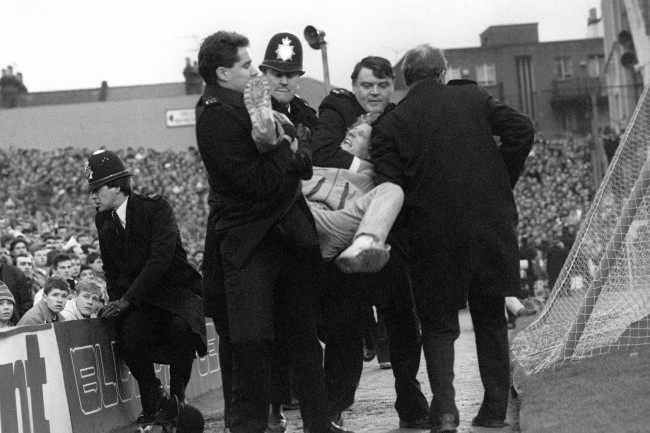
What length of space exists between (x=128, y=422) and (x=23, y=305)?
3.35 meters

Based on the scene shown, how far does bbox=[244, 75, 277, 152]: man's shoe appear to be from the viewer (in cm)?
616

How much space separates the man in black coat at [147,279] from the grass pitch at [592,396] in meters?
2.27

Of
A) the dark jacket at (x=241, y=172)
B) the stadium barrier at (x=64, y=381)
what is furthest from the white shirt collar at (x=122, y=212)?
the dark jacket at (x=241, y=172)

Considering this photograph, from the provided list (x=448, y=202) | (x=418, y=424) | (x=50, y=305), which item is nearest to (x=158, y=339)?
(x=50, y=305)

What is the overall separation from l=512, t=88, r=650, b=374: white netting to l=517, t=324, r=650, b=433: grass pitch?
235 mm

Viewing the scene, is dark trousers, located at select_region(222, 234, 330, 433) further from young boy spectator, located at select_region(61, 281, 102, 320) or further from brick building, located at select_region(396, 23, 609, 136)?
brick building, located at select_region(396, 23, 609, 136)

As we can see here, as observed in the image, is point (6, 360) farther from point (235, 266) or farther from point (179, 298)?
point (235, 266)

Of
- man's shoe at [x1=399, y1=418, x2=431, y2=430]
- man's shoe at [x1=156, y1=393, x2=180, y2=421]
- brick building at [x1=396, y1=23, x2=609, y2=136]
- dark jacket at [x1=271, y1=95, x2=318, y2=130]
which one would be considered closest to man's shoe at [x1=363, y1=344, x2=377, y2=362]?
man's shoe at [x1=156, y1=393, x2=180, y2=421]

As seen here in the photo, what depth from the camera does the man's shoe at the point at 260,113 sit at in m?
6.16

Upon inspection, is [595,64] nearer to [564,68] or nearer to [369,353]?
[564,68]

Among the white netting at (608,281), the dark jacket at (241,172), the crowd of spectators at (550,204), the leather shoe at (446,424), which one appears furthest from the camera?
the crowd of spectators at (550,204)

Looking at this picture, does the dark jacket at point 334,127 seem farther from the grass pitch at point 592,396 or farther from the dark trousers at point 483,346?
the grass pitch at point 592,396

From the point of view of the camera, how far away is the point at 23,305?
1250 cm

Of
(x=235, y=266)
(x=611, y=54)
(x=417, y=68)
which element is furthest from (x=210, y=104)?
(x=611, y=54)
